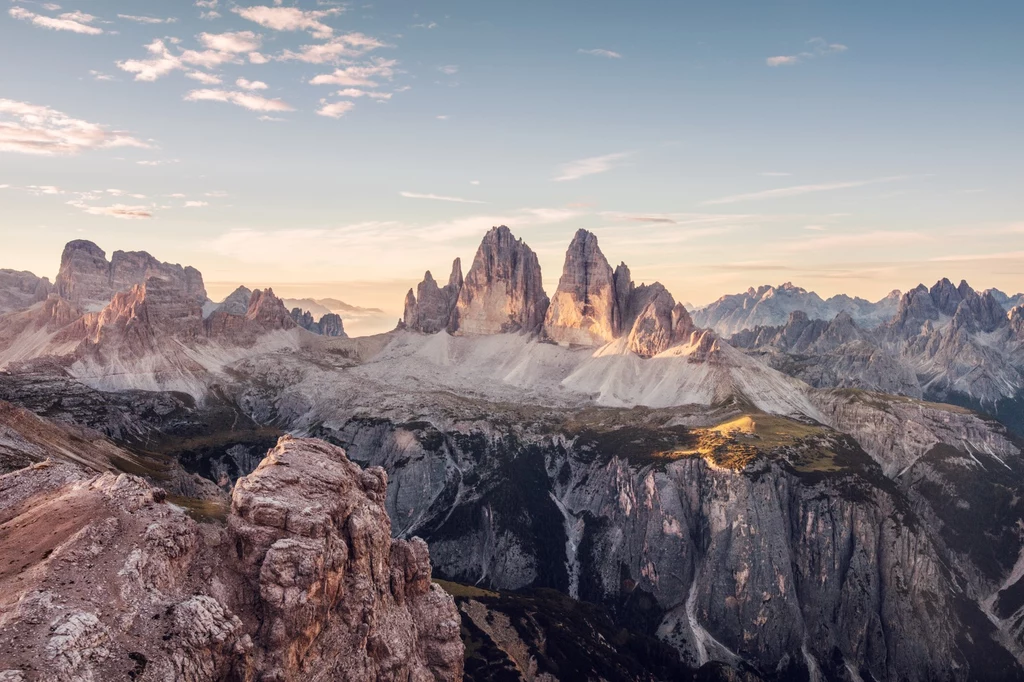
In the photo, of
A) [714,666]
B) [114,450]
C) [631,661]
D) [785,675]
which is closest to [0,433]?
[114,450]

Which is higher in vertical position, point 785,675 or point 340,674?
A: point 340,674

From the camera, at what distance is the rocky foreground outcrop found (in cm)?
4472

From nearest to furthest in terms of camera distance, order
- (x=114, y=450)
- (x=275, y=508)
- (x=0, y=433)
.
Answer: (x=275, y=508) → (x=0, y=433) → (x=114, y=450)

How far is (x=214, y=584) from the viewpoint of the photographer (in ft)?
179

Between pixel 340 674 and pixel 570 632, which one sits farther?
pixel 570 632

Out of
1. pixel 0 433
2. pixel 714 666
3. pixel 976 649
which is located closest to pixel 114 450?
pixel 0 433

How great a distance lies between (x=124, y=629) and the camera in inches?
1821

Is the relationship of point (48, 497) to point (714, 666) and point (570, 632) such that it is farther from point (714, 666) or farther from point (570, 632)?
point (714, 666)

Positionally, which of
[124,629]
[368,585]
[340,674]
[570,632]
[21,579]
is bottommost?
[570,632]

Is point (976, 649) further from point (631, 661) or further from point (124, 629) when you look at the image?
point (124, 629)

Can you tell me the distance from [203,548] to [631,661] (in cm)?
13889

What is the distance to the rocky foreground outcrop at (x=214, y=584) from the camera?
44719 millimetres

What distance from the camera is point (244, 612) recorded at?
2154 inches

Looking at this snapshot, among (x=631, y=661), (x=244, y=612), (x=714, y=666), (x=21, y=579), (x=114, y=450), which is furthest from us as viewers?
(x=714, y=666)
